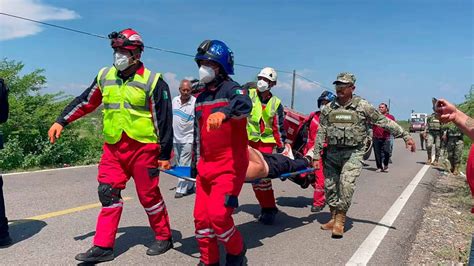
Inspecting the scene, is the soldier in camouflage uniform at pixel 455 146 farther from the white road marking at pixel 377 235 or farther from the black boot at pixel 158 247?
the black boot at pixel 158 247

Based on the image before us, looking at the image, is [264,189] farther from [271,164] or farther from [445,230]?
[445,230]

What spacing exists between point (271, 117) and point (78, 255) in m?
3.16

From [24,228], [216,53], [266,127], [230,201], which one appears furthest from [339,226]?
[24,228]

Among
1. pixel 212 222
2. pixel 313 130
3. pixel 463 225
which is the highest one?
pixel 313 130

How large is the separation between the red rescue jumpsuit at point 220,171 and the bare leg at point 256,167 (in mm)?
693

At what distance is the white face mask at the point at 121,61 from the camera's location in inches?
180

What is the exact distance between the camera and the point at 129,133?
4.52 metres

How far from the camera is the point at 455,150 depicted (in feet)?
43.8

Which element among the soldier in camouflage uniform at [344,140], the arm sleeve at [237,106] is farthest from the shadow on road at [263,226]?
the arm sleeve at [237,106]

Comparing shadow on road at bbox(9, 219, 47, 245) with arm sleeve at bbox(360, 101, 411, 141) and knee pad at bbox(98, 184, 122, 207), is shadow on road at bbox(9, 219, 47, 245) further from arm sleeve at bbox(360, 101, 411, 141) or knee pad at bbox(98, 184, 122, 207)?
arm sleeve at bbox(360, 101, 411, 141)

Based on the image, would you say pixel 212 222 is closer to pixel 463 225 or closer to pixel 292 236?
pixel 292 236

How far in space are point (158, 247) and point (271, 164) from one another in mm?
1694

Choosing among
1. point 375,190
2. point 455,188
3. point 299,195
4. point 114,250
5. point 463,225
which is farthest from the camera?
point 455,188

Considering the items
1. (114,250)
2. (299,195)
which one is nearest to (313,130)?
(299,195)
